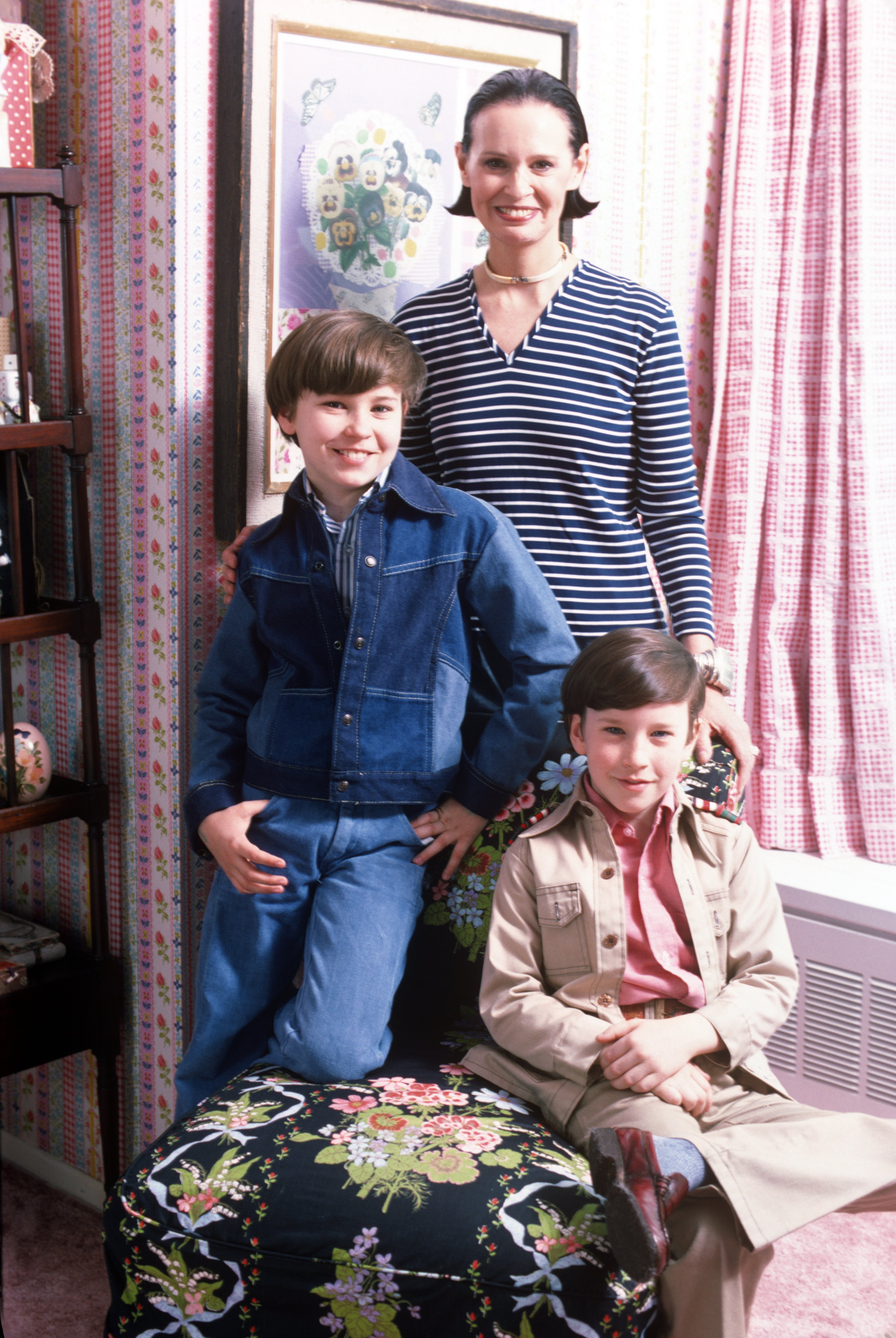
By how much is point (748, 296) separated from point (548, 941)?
1.32 meters

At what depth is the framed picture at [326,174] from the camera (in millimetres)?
1681

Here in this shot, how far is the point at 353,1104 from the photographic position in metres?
1.37

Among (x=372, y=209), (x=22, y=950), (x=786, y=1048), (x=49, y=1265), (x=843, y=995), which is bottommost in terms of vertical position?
(x=49, y=1265)

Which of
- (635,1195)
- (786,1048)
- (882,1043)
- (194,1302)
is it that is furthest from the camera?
(786,1048)

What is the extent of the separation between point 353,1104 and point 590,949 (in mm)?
322

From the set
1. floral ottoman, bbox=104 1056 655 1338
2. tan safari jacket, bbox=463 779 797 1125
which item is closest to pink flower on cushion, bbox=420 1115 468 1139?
floral ottoman, bbox=104 1056 655 1338

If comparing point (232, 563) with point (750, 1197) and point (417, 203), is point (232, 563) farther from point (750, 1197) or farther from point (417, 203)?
point (750, 1197)

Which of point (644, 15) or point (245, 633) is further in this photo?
point (644, 15)

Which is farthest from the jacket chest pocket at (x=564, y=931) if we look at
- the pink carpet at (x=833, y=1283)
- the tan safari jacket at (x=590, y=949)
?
the pink carpet at (x=833, y=1283)

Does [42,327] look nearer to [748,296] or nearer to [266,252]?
[266,252]

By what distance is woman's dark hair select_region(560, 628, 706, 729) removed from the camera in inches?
54.5

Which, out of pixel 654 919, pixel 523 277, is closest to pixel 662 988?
pixel 654 919

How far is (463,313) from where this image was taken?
1.71 metres

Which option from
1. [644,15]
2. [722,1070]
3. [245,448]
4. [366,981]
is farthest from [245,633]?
[644,15]
